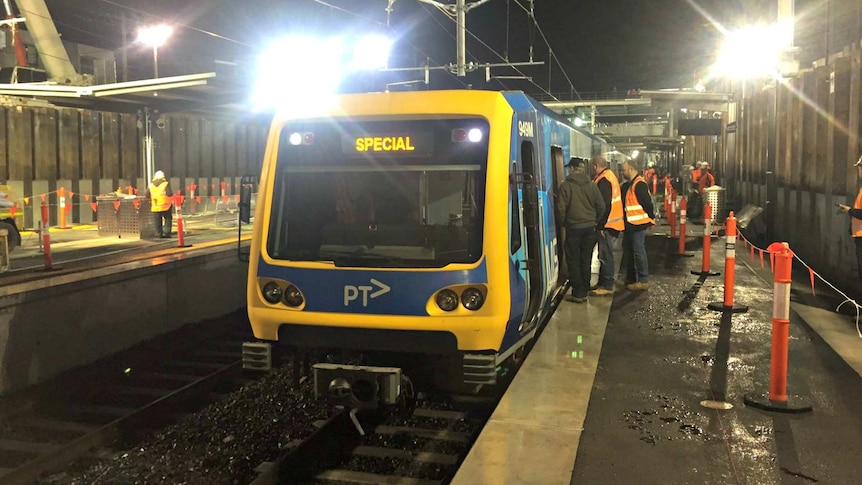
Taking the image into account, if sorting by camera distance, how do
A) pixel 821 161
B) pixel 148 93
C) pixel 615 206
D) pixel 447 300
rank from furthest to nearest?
pixel 148 93, pixel 821 161, pixel 615 206, pixel 447 300

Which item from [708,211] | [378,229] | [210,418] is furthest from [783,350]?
[708,211]

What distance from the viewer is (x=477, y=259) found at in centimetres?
555

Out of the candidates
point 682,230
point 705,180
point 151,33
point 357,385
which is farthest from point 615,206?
point 151,33

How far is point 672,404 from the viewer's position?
5.86 m

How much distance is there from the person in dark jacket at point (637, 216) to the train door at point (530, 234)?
3926mm

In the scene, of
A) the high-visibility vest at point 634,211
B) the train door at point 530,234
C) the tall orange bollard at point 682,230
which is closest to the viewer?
the train door at point 530,234

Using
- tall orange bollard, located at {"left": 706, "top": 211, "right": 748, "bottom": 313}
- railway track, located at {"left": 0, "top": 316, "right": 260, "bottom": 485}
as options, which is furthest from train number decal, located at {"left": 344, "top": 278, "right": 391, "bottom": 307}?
tall orange bollard, located at {"left": 706, "top": 211, "right": 748, "bottom": 313}

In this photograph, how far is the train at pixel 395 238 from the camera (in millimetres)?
5492

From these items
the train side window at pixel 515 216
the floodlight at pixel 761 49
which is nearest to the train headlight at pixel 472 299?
the train side window at pixel 515 216

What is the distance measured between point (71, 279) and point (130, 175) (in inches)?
693

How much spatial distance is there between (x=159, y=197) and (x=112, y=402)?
351 inches

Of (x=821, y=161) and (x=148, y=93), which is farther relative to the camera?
(x=148, y=93)

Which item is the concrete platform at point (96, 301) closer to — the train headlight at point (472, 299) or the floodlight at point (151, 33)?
the train headlight at point (472, 299)

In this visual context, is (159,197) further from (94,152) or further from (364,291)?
(364,291)
